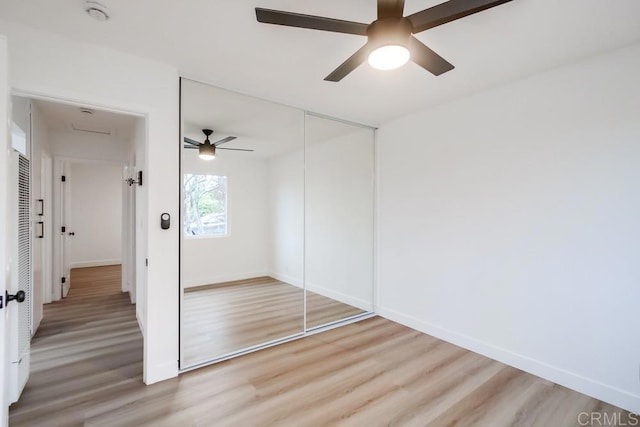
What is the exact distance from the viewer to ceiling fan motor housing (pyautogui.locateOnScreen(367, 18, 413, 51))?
149 centimetres

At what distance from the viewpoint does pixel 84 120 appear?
12.7 feet

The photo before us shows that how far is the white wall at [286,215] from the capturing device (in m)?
4.40

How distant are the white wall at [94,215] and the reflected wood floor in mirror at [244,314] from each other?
507 cm

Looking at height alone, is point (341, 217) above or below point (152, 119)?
below

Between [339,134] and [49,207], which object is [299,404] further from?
[49,207]

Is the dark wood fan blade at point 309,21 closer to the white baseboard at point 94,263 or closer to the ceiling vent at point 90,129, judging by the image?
the ceiling vent at point 90,129

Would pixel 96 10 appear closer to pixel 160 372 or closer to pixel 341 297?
pixel 160 372

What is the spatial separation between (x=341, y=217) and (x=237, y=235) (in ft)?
4.95

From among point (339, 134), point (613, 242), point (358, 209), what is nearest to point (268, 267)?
point (358, 209)

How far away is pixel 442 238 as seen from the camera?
3295 millimetres

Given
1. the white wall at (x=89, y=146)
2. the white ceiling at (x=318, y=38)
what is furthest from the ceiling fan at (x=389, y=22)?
the white wall at (x=89, y=146)

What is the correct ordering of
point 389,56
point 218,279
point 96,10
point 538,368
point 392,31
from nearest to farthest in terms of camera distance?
point 392,31 < point 389,56 < point 96,10 < point 538,368 < point 218,279

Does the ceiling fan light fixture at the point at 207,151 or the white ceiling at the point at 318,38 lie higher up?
the white ceiling at the point at 318,38

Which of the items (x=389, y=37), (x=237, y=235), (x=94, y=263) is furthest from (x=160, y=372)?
(x=94, y=263)
